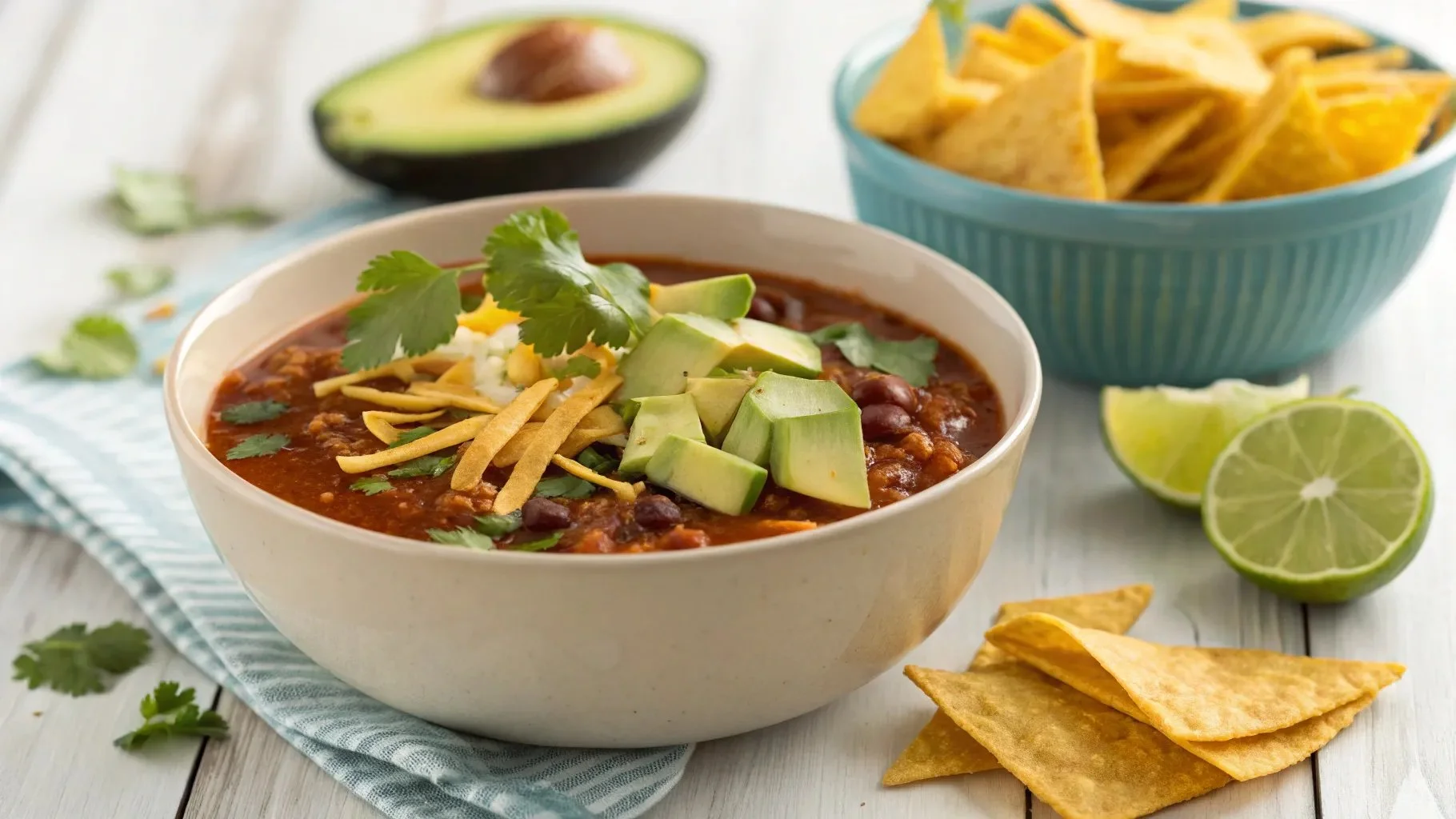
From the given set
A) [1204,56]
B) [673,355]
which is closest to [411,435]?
[673,355]

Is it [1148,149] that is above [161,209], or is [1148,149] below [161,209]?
above

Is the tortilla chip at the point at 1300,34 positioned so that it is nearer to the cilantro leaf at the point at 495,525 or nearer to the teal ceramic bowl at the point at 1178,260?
the teal ceramic bowl at the point at 1178,260

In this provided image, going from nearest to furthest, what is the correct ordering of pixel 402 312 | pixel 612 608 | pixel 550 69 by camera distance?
pixel 612 608
pixel 402 312
pixel 550 69

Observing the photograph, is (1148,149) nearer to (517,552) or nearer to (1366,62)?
(1366,62)

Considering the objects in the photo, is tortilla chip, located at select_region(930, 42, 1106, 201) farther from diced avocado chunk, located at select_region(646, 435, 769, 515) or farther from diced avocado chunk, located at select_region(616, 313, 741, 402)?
diced avocado chunk, located at select_region(646, 435, 769, 515)

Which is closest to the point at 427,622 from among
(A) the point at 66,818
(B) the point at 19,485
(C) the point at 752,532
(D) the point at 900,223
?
(C) the point at 752,532

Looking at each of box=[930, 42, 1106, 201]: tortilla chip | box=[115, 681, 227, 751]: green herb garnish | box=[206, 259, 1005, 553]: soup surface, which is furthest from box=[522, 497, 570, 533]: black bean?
box=[930, 42, 1106, 201]: tortilla chip

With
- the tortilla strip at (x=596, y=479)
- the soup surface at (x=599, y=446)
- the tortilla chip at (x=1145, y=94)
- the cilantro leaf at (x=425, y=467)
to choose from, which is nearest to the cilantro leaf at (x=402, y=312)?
the soup surface at (x=599, y=446)
